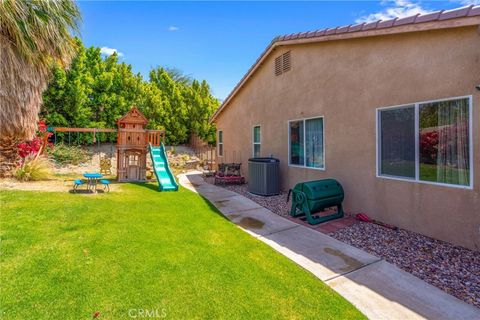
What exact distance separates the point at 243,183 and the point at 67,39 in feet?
27.5

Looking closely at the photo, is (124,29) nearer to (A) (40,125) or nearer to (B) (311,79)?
(A) (40,125)

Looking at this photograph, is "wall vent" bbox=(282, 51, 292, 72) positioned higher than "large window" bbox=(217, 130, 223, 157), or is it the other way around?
"wall vent" bbox=(282, 51, 292, 72)

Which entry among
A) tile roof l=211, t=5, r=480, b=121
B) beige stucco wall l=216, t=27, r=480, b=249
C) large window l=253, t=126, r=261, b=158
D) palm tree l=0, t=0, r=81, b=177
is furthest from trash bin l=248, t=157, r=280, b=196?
palm tree l=0, t=0, r=81, b=177

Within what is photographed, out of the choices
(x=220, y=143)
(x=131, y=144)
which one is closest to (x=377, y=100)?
(x=131, y=144)

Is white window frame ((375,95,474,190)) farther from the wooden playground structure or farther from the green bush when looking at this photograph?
the green bush

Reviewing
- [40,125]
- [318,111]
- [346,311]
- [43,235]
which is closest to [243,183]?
[318,111]

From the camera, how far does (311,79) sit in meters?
8.09

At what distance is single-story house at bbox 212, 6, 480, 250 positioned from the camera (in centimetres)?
458

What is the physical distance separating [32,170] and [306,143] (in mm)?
10933

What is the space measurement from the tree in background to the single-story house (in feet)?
46.9

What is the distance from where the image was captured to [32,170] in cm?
1038

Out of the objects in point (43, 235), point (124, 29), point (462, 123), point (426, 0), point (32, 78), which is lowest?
point (43, 235)

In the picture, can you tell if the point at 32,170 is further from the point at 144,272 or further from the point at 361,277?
the point at 361,277

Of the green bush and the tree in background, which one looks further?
the tree in background
